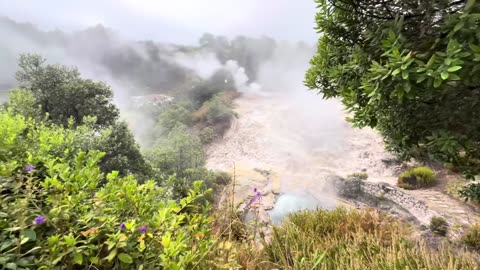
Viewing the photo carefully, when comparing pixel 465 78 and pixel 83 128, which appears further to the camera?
pixel 83 128

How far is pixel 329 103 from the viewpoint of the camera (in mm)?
18219

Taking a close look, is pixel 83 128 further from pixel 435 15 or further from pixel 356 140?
pixel 356 140

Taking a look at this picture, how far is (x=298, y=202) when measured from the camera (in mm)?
9266

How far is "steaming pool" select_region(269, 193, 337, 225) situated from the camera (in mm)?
8766

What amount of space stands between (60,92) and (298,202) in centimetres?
870

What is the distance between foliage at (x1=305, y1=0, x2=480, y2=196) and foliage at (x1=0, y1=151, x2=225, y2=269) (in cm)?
131

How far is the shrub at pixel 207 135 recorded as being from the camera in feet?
51.3

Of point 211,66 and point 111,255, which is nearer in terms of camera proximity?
point 111,255

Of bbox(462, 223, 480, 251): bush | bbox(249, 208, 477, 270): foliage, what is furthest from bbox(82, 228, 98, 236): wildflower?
bbox(462, 223, 480, 251): bush

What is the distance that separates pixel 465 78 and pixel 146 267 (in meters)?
1.82

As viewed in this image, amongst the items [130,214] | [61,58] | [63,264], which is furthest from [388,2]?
[61,58]

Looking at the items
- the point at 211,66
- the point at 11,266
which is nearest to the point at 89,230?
the point at 11,266

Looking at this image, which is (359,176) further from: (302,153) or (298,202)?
(302,153)

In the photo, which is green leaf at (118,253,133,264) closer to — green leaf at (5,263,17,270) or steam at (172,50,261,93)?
green leaf at (5,263,17,270)
